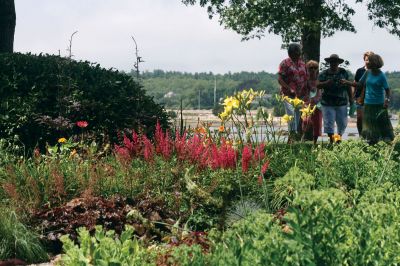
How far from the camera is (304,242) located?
2.90 meters

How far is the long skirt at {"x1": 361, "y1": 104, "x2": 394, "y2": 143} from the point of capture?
1266 centimetres

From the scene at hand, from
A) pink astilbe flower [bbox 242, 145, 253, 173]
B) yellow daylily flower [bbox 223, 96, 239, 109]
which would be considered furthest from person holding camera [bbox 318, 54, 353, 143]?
yellow daylily flower [bbox 223, 96, 239, 109]

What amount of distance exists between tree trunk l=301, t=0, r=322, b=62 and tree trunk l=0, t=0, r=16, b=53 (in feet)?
24.4

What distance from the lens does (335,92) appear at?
44.5 ft

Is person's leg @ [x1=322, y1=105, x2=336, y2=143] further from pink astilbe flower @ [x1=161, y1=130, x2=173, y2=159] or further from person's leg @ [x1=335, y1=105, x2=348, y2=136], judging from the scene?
pink astilbe flower @ [x1=161, y1=130, x2=173, y2=159]

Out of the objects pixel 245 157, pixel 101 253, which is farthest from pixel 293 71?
pixel 101 253

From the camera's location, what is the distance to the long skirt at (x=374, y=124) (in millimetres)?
12656

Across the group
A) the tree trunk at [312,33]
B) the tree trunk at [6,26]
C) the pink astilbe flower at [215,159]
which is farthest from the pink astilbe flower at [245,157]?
the tree trunk at [312,33]

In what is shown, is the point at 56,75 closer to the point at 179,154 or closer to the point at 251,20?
the point at 179,154

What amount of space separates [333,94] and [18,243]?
29.2ft

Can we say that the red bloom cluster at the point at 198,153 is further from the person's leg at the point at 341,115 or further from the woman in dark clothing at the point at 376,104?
the person's leg at the point at 341,115

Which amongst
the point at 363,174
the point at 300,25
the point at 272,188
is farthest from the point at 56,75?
the point at 300,25

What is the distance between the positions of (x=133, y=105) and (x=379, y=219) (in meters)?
7.69

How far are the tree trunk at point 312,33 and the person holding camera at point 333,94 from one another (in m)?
5.13
